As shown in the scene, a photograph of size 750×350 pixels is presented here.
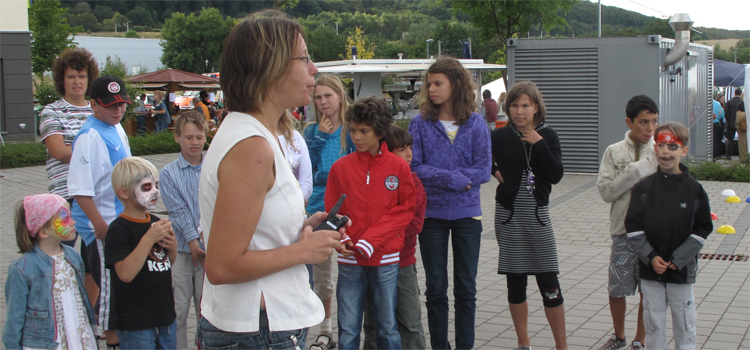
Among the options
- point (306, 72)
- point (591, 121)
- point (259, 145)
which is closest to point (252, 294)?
point (259, 145)

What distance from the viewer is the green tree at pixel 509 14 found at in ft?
90.9

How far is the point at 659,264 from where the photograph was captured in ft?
12.6

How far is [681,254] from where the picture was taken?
378 centimetres

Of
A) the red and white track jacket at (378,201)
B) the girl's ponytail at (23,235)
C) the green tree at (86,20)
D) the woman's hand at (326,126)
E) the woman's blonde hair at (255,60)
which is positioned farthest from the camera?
the green tree at (86,20)

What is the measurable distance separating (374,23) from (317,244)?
3879 inches

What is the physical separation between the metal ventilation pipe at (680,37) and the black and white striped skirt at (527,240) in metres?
10.4

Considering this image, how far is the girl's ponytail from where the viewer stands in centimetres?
331

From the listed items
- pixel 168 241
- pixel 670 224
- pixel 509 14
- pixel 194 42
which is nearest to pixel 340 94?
pixel 168 241

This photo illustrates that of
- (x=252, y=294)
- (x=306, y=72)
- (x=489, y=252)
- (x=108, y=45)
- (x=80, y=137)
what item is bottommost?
(x=489, y=252)

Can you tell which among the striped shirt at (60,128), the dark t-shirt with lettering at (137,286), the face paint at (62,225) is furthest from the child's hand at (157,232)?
the striped shirt at (60,128)

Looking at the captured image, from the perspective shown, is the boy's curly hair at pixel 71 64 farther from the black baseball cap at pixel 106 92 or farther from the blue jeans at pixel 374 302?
the blue jeans at pixel 374 302

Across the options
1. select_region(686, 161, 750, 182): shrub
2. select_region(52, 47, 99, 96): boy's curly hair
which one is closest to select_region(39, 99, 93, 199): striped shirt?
select_region(52, 47, 99, 96): boy's curly hair

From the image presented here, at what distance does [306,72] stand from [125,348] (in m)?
2.30

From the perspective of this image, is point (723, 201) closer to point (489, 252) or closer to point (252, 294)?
point (489, 252)
